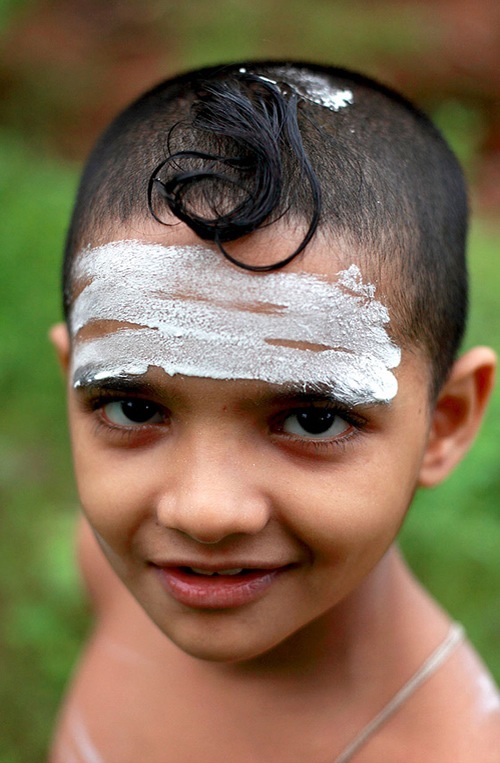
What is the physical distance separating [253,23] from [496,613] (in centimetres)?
577

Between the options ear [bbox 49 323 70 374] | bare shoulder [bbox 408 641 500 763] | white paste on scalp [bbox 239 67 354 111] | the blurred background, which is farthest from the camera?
the blurred background

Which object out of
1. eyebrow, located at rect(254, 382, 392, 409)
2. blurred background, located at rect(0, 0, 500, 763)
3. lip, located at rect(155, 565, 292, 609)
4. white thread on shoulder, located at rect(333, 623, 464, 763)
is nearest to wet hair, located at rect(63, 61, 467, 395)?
eyebrow, located at rect(254, 382, 392, 409)

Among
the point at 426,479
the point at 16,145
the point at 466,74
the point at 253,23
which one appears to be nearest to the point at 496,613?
the point at 426,479

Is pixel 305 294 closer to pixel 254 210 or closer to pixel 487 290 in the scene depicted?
pixel 254 210

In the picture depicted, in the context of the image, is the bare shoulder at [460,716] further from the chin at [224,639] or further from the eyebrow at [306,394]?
the eyebrow at [306,394]

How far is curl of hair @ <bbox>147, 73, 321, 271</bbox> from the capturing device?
4.15ft

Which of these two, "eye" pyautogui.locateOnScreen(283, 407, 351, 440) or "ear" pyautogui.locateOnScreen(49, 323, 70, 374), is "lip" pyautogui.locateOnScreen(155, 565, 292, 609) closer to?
"eye" pyautogui.locateOnScreen(283, 407, 351, 440)

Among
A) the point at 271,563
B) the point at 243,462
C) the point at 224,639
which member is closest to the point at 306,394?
the point at 243,462

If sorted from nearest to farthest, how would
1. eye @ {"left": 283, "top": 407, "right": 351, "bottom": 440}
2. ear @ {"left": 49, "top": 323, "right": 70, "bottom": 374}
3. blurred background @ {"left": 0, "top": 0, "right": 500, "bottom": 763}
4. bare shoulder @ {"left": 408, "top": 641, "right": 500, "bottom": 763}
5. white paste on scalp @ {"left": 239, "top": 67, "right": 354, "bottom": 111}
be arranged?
eye @ {"left": 283, "top": 407, "right": 351, "bottom": 440}, white paste on scalp @ {"left": 239, "top": 67, "right": 354, "bottom": 111}, bare shoulder @ {"left": 408, "top": 641, "right": 500, "bottom": 763}, ear @ {"left": 49, "top": 323, "right": 70, "bottom": 374}, blurred background @ {"left": 0, "top": 0, "right": 500, "bottom": 763}

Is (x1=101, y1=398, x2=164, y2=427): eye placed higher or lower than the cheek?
higher

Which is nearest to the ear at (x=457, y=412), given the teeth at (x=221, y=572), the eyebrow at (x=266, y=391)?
the eyebrow at (x=266, y=391)

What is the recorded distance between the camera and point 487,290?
4.50 meters

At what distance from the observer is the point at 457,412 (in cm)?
173

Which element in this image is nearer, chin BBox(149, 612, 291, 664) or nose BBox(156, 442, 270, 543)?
nose BBox(156, 442, 270, 543)
